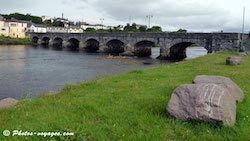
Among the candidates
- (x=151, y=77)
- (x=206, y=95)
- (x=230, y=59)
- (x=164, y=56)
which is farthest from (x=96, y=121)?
(x=164, y=56)

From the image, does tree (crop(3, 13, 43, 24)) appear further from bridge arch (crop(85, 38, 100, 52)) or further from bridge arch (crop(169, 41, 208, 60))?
bridge arch (crop(169, 41, 208, 60))

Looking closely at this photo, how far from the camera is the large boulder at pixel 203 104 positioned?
881 cm

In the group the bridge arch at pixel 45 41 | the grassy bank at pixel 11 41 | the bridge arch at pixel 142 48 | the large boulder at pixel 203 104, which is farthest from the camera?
the bridge arch at pixel 45 41

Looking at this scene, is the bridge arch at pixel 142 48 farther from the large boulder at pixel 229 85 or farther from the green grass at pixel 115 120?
the green grass at pixel 115 120

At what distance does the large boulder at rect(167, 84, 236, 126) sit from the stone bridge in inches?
1774

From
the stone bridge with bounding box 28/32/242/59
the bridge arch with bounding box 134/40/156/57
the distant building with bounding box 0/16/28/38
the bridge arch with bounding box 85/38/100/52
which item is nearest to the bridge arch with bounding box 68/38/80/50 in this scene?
the stone bridge with bounding box 28/32/242/59

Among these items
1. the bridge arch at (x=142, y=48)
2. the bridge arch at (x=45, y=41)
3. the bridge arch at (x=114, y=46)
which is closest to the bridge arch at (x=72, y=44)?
the bridge arch at (x=45, y=41)

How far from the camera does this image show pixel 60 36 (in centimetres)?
10550

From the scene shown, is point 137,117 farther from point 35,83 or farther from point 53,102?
point 35,83

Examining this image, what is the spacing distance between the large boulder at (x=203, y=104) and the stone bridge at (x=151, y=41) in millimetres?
45052

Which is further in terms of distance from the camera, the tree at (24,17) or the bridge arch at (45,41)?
the tree at (24,17)

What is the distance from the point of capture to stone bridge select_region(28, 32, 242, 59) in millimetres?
55656

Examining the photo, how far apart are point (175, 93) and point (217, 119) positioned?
65.3 inches

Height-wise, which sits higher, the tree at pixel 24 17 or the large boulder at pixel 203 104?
the tree at pixel 24 17
